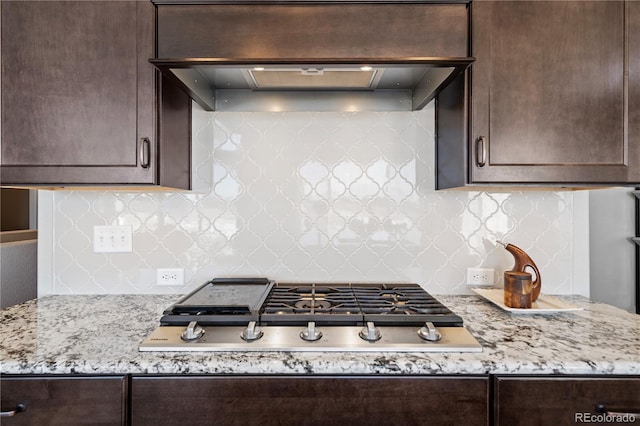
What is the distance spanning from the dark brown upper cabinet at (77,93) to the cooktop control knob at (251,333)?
0.63 metres

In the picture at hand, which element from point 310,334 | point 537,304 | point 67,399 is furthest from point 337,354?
point 537,304

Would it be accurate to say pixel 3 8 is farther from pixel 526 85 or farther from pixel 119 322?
pixel 526 85

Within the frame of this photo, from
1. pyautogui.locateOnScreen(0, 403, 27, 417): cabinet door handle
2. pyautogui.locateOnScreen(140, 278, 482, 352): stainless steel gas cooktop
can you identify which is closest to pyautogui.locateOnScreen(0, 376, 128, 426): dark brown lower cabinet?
pyautogui.locateOnScreen(0, 403, 27, 417): cabinet door handle

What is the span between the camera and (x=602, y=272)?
259 centimetres

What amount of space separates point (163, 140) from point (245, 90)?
50cm

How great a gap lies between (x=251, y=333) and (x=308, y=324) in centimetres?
18

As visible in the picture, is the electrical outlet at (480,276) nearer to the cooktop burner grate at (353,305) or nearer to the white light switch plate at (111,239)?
the cooktop burner grate at (353,305)

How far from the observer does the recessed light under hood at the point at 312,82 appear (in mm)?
1182

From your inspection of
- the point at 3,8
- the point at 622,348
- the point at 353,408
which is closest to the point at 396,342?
the point at 353,408

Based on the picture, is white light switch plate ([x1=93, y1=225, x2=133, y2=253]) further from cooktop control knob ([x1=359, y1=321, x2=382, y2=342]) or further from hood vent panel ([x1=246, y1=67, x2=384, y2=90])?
cooktop control knob ([x1=359, y1=321, x2=382, y2=342])

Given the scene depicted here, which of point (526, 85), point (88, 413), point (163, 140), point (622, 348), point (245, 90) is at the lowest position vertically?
point (88, 413)

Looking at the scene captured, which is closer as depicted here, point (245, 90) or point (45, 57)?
point (45, 57)

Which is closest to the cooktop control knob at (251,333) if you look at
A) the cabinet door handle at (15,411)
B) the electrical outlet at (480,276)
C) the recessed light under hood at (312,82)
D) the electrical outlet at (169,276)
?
the cabinet door handle at (15,411)

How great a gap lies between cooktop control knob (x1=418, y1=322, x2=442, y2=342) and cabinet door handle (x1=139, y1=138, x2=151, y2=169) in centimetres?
108
